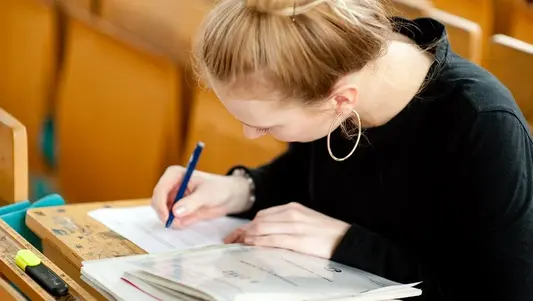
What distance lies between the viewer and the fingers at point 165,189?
136cm

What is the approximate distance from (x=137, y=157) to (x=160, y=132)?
10 cm

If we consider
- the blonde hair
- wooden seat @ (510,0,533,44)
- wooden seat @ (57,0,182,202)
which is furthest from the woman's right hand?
wooden seat @ (510,0,533,44)

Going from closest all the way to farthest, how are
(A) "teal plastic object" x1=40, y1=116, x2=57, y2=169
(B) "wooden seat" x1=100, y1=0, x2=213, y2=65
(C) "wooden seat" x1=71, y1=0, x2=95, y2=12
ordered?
(B) "wooden seat" x1=100, y1=0, x2=213, y2=65 < (A) "teal plastic object" x1=40, y1=116, x2=57, y2=169 < (C) "wooden seat" x1=71, y1=0, x2=95, y2=12

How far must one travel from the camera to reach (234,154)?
76.6 inches

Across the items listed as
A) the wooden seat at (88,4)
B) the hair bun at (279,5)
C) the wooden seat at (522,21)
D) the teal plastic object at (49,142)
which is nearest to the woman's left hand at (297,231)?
the hair bun at (279,5)

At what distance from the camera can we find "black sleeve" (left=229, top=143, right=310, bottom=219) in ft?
4.85

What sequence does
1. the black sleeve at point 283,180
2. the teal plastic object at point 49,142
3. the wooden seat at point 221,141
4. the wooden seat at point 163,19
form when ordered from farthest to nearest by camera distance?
the teal plastic object at point 49,142, the wooden seat at point 163,19, the wooden seat at point 221,141, the black sleeve at point 283,180

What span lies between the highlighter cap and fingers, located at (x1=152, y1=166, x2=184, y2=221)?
0.92 ft

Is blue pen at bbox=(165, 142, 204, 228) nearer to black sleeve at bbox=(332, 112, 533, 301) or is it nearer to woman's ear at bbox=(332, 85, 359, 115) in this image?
woman's ear at bbox=(332, 85, 359, 115)

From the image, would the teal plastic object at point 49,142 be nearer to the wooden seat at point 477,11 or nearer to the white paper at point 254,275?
the wooden seat at point 477,11

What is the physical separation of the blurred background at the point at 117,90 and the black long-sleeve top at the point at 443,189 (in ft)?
1.98

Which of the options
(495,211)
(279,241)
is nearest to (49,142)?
(279,241)

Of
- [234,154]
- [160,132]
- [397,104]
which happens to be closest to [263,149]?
[234,154]

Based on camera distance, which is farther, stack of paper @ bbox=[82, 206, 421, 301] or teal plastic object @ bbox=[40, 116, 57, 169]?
teal plastic object @ bbox=[40, 116, 57, 169]
